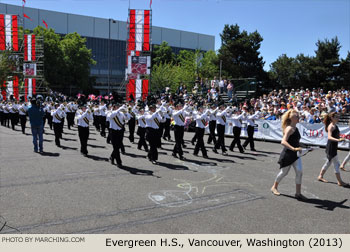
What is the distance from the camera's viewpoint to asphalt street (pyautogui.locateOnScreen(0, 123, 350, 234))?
16.6 ft

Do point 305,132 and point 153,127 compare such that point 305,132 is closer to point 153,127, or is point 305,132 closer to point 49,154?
point 153,127

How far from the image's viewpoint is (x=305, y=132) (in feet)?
52.4

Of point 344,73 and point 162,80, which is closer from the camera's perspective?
point 344,73

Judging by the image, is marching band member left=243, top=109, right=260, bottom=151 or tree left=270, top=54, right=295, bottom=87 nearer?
marching band member left=243, top=109, right=260, bottom=151

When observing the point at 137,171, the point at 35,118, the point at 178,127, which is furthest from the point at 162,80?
the point at 137,171

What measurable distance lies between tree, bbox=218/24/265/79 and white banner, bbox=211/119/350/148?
28404 mm

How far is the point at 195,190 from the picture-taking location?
7.18m

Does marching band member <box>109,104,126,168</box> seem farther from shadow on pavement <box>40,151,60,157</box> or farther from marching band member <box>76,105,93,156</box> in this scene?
shadow on pavement <box>40,151,60,157</box>

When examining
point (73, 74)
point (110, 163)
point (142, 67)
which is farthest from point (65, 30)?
point (110, 163)

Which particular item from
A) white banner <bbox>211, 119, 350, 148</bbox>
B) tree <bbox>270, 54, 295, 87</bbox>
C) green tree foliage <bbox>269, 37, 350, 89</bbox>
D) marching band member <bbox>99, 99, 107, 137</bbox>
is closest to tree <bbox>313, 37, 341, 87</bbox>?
green tree foliage <bbox>269, 37, 350, 89</bbox>

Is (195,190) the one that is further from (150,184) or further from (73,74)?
(73,74)

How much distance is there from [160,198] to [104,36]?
223ft

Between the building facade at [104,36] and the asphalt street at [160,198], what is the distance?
54.2 m

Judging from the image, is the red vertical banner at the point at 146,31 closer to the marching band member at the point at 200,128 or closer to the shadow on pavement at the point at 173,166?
the marching band member at the point at 200,128
